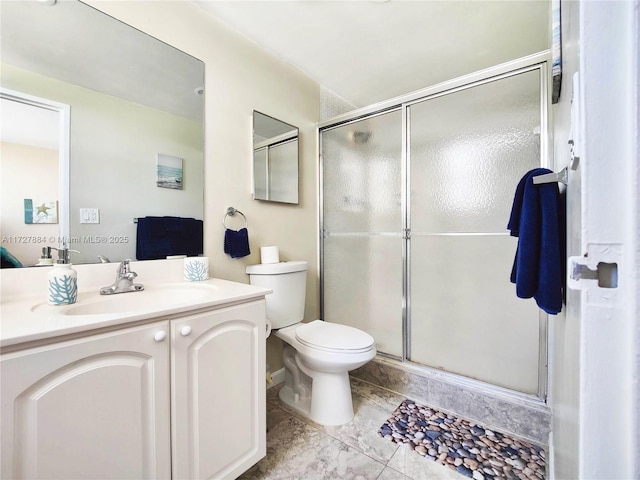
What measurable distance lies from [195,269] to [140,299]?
0.28 meters

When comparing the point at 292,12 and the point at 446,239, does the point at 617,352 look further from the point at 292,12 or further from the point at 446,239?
the point at 292,12

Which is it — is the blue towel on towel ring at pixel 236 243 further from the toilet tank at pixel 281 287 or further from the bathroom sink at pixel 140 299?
the bathroom sink at pixel 140 299

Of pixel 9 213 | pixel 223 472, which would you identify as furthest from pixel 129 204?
pixel 223 472

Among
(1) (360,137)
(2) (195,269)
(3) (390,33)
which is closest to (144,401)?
(2) (195,269)

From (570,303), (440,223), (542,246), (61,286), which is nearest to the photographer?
(570,303)

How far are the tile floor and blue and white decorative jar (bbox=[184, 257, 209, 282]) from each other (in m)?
0.89

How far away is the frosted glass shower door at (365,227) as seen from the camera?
191 centimetres

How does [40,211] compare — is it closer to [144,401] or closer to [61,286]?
[61,286]

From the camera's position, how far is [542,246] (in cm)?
81

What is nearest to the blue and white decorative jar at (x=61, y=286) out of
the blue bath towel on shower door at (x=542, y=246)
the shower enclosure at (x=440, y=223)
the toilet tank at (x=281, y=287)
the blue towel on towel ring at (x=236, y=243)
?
the blue towel on towel ring at (x=236, y=243)

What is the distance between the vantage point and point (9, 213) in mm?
1005

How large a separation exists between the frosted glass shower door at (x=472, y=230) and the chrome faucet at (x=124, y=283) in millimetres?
1528

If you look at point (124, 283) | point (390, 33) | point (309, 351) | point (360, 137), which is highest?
point (390, 33)

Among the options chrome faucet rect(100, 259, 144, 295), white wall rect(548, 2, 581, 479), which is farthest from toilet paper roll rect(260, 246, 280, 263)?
white wall rect(548, 2, 581, 479)
